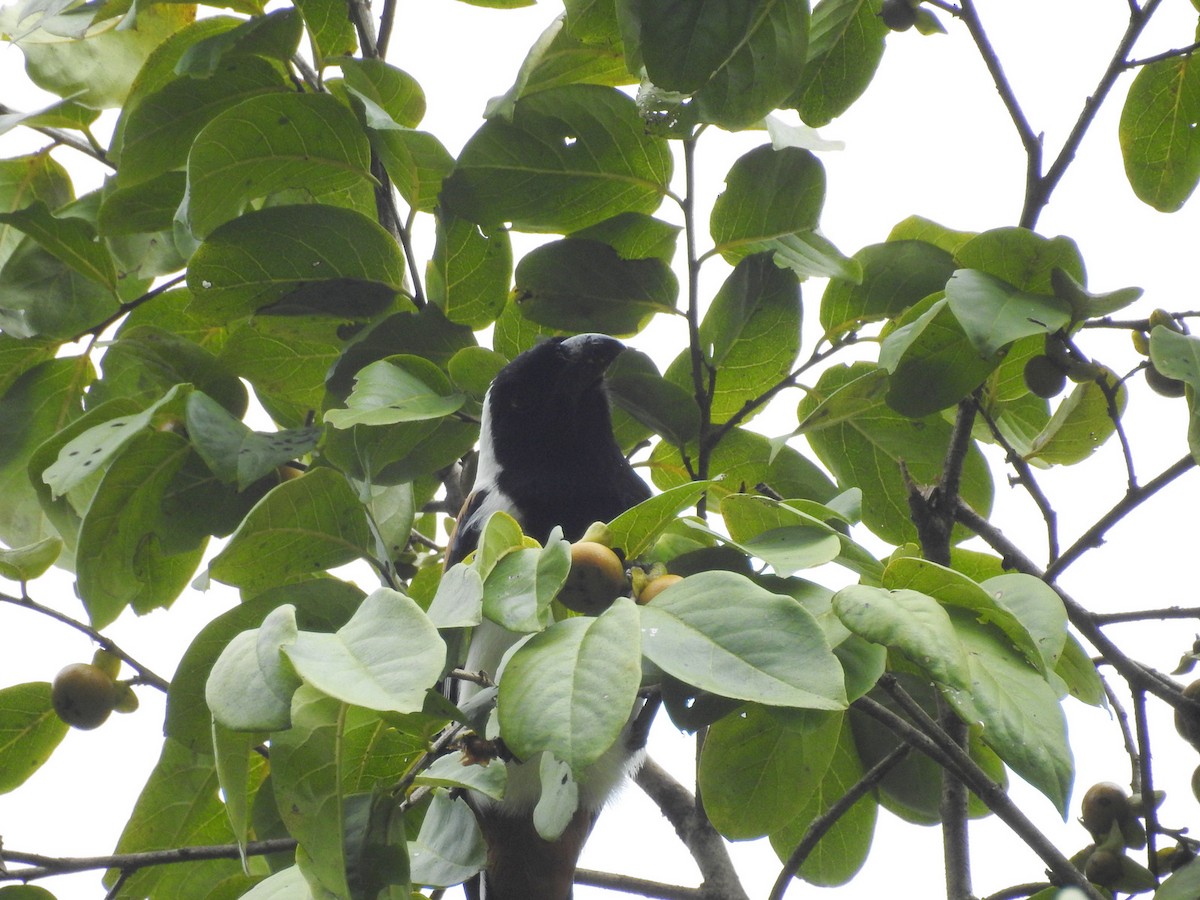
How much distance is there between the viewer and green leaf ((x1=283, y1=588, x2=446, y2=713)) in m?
0.75

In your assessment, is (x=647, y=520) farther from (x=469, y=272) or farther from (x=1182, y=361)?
(x=469, y=272)

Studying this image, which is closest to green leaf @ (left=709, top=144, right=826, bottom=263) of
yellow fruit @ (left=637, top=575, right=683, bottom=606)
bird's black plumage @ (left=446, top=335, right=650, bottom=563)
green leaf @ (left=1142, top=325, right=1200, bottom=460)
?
bird's black plumage @ (left=446, top=335, right=650, bottom=563)

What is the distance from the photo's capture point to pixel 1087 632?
136 cm

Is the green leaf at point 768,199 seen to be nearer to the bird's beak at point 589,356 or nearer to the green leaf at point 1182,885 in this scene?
the bird's beak at point 589,356

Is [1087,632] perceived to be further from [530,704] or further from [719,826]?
[530,704]

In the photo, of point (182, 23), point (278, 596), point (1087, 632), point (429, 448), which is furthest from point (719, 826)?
point (182, 23)

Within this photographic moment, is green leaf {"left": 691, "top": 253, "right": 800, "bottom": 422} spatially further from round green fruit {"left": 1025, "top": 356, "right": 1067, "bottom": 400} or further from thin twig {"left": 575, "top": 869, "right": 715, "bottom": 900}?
thin twig {"left": 575, "top": 869, "right": 715, "bottom": 900}

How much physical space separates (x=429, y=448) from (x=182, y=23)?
86 centimetres

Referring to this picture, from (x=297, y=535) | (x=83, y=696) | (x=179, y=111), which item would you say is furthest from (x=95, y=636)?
(x=179, y=111)

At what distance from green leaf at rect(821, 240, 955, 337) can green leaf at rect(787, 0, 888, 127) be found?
7.6 inches

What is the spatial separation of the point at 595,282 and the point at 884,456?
464 mm

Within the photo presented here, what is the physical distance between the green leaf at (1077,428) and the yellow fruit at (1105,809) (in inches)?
17.8

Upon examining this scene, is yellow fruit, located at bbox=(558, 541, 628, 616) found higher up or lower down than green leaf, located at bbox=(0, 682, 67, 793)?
lower down

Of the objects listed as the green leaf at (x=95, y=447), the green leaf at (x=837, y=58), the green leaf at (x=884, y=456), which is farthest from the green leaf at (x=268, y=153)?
the green leaf at (x=884, y=456)
